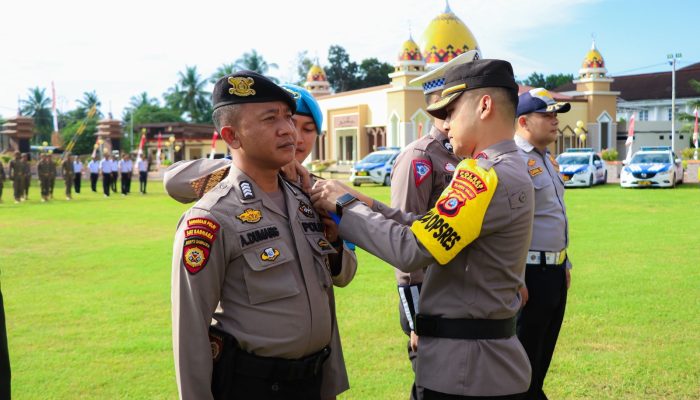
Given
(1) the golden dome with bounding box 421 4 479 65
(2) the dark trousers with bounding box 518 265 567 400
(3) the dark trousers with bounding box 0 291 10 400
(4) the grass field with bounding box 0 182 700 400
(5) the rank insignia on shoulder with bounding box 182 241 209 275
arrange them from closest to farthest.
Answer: (3) the dark trousers with bounding box 0 291 10 400
(5) the rank insignia on shoulder with bounding box 182 241 209 275
(2) the dark trousers with bounding box 518 265 567 400
(4) the grass field with bounding box 0 182 700 400
(1) the golden dome with bounding box 421 4 479 65

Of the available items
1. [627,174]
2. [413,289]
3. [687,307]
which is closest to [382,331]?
[413,289]

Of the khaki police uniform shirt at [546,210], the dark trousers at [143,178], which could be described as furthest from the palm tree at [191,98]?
the khaki police uniform shirt at [546,210]

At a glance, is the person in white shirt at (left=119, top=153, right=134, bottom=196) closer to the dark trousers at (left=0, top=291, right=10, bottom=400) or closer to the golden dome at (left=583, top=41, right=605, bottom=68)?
the dark trousers at (left=0, top=291, right=10, bottom=400)

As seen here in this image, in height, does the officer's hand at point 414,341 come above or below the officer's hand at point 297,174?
below

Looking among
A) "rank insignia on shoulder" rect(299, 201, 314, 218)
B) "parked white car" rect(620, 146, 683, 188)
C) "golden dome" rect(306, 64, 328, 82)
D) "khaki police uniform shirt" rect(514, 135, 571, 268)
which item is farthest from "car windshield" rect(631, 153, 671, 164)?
"golden dome" rect(306, 64, 328, 82)

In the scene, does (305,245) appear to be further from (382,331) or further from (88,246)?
(88,246)

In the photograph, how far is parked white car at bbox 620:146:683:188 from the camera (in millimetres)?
22328

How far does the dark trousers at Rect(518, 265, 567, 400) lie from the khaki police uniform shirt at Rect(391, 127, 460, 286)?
0.90m

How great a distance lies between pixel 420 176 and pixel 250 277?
4.60 ft

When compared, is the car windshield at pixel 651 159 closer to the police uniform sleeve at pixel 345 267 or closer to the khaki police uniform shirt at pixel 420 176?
the khaki police uniform shirt at pixel 420 176

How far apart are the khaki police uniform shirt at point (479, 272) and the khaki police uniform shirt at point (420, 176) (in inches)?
31.2

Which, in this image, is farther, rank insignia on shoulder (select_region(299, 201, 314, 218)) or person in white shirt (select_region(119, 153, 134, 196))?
person in white shirt (select_region(119, 153, 134, 196))

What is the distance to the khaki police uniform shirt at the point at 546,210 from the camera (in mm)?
3980

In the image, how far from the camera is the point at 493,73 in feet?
8.32
